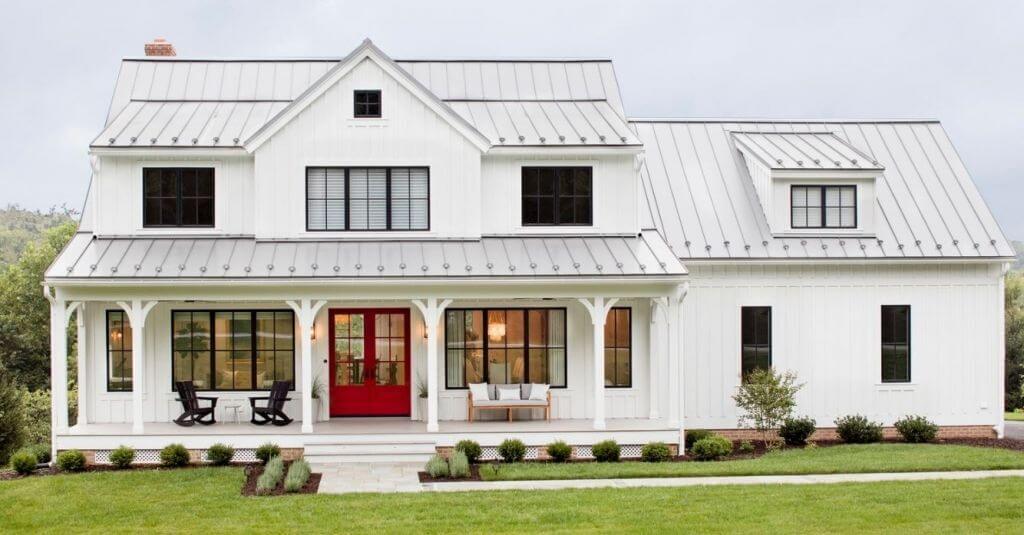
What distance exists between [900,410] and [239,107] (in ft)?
49.4

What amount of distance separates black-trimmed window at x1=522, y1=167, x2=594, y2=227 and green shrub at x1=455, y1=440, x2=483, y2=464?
4.72 meters

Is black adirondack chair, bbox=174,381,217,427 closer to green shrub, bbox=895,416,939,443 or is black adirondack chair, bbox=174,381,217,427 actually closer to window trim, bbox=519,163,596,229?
window trim, bbox=519,163,596,229

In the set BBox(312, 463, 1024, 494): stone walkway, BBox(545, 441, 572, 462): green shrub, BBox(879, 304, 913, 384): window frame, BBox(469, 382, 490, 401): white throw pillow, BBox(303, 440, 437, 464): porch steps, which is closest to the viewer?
BBox(312, 463, 1024, 494): stone walkway

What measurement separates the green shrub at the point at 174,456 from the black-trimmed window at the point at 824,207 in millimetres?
12641

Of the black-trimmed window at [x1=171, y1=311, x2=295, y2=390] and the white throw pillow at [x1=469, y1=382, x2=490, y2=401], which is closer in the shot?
the white throw pillow at [x1=469, y1=382, x2=490, y2=401]

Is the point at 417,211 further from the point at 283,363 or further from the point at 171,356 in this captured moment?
the point at 171,356

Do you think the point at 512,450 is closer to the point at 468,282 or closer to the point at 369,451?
the point at 369,451

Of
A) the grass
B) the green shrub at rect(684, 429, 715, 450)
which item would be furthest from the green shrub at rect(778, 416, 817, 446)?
the grass

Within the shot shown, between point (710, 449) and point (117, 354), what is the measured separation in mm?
11114

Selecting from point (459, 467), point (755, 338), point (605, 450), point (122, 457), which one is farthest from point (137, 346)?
point (755, 338)

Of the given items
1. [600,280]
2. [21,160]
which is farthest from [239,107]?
[21,160]

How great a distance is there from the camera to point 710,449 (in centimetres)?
1698

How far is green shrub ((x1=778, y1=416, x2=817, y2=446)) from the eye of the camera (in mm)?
18703

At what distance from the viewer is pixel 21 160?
95.9 meters
